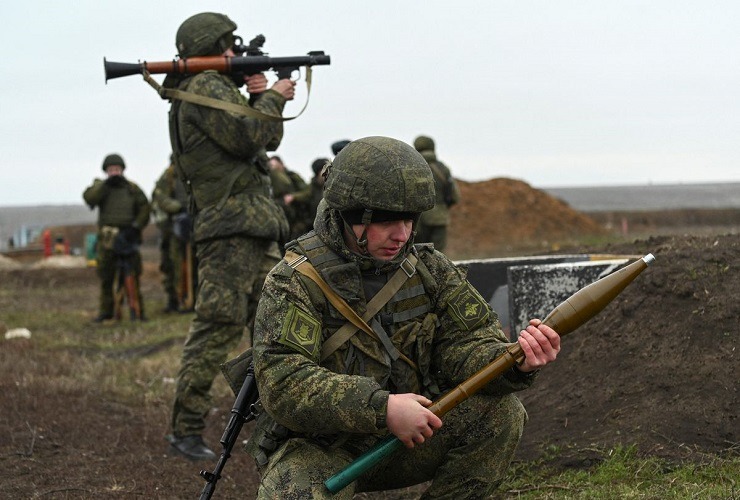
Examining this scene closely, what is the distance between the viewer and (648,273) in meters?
6.77

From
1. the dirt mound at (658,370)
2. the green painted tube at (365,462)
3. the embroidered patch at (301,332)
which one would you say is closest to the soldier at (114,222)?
the dirt mound at (658,370)

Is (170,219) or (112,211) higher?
(112,211)

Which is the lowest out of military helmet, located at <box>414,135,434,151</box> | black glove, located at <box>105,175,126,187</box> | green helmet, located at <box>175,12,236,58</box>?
black glove, located at <box>105,175,126,187</box>

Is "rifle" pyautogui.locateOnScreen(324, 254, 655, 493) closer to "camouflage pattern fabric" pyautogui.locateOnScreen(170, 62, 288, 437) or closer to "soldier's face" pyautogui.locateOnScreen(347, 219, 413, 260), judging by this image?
"soldier's face" pyautogui.locateOnScreen(347, 219, 413, 260)

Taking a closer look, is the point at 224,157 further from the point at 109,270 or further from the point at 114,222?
the point at 109,270

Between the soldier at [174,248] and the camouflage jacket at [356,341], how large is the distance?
35.3ft

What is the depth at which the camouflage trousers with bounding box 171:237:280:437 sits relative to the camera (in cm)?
632

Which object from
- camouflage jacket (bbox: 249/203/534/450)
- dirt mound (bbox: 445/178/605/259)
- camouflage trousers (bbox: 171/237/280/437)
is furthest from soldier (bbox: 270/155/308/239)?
dirt mound (bbox: 445/178/605/259)

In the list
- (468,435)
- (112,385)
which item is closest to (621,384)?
(468,435)

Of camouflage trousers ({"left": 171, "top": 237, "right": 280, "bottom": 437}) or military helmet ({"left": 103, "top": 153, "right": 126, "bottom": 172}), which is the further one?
military helmet ({"left": 103, "top": 153, "right": 126, "bottom": 172})

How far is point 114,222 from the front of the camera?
1484cm

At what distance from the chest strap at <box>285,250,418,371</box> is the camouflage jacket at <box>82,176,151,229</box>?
11196 millimetres

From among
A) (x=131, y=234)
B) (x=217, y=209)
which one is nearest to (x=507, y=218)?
(x=131, y=234)

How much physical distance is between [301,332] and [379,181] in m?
0.57
